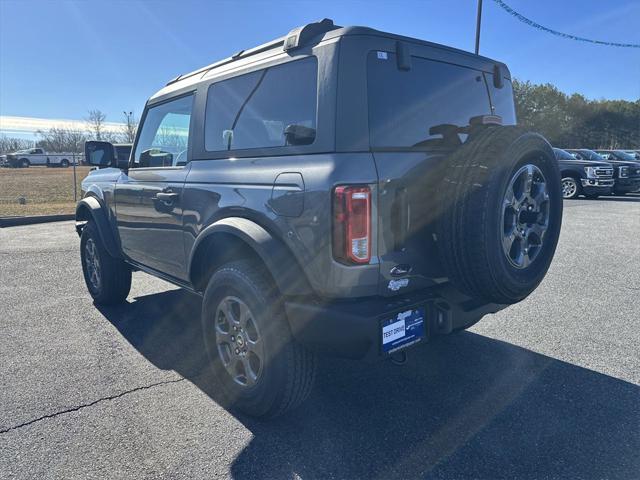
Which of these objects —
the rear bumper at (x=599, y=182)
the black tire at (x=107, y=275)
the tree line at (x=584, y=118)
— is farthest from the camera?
the tree line at (x=584, y=118)

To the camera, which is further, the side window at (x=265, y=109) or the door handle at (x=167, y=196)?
the door handle at (x=167, y=196)

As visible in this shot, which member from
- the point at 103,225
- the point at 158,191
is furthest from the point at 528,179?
the point at 103,225

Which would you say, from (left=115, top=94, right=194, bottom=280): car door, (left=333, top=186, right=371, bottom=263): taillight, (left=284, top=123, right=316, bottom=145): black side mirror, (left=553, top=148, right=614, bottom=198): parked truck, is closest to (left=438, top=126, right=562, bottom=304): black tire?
(left=333, top=186, right=371, bottom=263): taillight

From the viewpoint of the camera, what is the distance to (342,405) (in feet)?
9.34

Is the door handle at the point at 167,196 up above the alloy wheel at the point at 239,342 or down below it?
above

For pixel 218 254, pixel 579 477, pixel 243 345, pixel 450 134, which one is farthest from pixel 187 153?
pixel 579 477

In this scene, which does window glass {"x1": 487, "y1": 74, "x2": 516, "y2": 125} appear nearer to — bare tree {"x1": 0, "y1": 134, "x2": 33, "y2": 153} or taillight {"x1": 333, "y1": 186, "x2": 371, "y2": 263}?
taillight {"x1": 333, "y1": 186, "x2": 371, "y2": 263}

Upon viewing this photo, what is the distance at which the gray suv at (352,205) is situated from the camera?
221 cm

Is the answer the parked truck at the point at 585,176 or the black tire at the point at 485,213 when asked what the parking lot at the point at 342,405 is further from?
the parked truck at the point at 585,176

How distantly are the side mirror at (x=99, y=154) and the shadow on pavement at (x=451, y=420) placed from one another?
1.70 meters

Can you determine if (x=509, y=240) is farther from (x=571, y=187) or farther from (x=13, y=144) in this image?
(x=13, y=144)

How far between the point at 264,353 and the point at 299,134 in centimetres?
115

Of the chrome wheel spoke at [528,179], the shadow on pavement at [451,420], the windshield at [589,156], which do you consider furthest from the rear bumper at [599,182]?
the chrome wheel spoke at [528,179]

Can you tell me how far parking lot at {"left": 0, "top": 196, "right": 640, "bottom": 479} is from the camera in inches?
90.4
